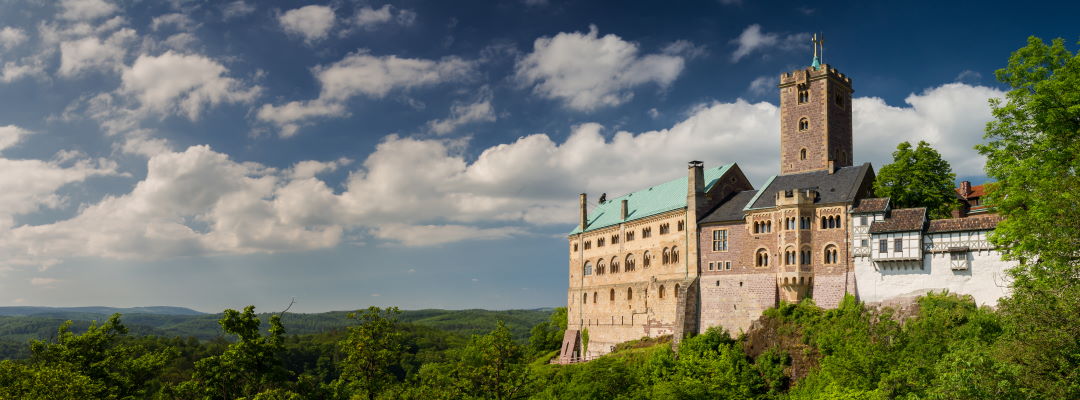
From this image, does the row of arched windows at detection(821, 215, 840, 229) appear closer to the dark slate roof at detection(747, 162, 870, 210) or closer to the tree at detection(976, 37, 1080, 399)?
the dark slate roof at detection(747, 162, 870, 210)

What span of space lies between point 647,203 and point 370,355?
45516 mm

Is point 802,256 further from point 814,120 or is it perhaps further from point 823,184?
point 814,120

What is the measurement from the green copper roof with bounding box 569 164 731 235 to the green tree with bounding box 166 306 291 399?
4326 centimetres

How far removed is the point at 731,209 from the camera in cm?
7288

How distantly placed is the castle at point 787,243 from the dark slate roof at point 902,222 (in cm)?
12

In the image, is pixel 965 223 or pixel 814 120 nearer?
pixel 965 223

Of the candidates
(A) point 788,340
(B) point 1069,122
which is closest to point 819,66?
(A) point 788,340

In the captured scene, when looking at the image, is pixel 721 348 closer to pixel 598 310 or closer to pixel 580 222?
pixel 598 310

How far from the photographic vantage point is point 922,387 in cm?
4509

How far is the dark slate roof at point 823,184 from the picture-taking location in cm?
6588

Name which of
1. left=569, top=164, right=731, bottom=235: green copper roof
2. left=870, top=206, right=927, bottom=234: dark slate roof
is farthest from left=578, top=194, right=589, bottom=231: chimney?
left=870, top=206, right=927, bottom=234: dark slate roof

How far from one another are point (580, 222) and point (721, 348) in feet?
106

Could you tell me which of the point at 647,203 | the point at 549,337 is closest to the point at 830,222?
the point at 647,203

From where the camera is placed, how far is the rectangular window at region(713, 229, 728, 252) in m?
71.4
